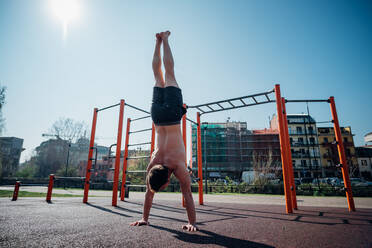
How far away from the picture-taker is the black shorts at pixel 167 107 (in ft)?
7.78

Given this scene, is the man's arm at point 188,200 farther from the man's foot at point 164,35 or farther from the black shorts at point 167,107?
the man's foot at point 164,35

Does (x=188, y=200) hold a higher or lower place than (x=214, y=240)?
higher

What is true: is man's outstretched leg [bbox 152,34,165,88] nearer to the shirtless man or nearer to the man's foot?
the shirtless man

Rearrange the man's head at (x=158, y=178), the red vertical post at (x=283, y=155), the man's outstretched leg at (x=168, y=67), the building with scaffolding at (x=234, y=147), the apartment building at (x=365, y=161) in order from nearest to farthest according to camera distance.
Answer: the man's head at (x=158, y=178), the man's outstretched leg at (x=168, y=67), the red vertical post at (x=283, y=155), the apartment building at (x=365, y=161), the building with scaffolding at (x=234, y=147)

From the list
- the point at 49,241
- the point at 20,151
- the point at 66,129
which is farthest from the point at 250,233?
the point at 20,151

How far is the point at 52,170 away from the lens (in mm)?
30016

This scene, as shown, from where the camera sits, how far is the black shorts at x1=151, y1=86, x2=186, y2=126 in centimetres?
237

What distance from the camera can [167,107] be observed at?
7.85 ft

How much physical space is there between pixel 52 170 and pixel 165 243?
116 ft

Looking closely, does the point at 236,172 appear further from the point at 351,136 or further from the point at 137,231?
the point at 137,231

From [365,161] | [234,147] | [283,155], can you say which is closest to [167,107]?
[283,155]

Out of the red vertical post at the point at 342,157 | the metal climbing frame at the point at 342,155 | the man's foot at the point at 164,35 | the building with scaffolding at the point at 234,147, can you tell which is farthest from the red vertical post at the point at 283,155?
the building with scaffolding at the point at 234,147

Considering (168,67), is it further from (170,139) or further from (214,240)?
(214,240)

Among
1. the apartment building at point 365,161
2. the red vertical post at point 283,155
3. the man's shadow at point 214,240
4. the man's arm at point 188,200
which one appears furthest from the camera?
the apartment building at point 365,161
